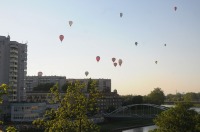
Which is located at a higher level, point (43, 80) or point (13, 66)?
point (13, 66)

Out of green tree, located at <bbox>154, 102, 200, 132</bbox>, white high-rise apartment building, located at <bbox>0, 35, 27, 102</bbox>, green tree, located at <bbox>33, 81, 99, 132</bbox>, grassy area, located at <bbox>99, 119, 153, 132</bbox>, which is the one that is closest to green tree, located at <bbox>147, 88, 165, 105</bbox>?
grassy area, located at <bbox>99, 119, 153, 132</bbox>

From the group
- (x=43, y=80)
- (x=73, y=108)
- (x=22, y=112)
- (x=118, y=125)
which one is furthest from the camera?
(x=43, y=80)

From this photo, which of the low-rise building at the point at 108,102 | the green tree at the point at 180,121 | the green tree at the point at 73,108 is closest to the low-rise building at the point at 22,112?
the low-rise building at the point at 108,102

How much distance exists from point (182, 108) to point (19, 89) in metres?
67.1

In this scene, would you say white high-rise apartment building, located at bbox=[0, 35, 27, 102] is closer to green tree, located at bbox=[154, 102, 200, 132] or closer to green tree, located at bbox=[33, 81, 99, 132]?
green tree, located at bbox=[154, 102, 200, 132]

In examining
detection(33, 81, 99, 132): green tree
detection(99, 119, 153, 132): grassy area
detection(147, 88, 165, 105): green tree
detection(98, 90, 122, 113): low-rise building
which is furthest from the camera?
detection(147, 88, 165, 105): green tree

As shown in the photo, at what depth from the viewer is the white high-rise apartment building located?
286 feet

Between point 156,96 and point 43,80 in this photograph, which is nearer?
point 156,96

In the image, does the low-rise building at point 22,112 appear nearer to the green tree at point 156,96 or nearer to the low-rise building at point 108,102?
the low-rise building at point 108,102

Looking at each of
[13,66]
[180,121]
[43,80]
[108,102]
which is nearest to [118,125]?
[13,66]

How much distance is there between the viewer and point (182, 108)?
3366 cm

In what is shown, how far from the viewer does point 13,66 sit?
89500mm

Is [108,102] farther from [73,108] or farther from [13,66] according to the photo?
[73,108]

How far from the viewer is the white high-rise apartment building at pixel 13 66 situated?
286ft
